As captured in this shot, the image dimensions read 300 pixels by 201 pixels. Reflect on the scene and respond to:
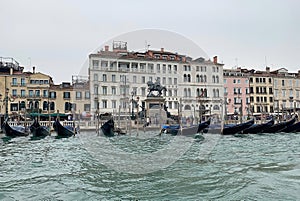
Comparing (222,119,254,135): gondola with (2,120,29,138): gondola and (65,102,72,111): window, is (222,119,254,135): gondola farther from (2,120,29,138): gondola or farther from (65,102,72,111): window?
(65,102,72,111): window

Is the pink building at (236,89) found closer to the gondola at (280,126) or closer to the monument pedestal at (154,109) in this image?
the monument pedestal at (154,109)

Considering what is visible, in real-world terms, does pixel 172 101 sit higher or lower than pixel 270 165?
higher

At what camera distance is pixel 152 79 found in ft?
69.9

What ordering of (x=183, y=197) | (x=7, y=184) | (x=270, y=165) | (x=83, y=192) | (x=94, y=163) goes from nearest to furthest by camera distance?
(x=183, y=197)
(x=83, y=192)
(x=7, y=184)
(x=270, y=165)
(x=94, y=163)

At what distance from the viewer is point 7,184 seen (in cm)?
358

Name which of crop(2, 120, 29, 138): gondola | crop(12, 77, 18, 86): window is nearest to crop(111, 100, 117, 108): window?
crop(12, 77, 18, 86): window

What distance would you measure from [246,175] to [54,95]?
17469 millimetres

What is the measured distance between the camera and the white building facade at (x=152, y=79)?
1956 cm

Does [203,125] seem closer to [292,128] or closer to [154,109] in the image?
[292,128]

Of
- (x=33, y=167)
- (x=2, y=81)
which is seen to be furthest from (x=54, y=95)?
(x=33, y=167)

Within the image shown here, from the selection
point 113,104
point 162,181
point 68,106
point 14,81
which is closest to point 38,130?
point 68,106

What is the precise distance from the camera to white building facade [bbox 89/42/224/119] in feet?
64.2

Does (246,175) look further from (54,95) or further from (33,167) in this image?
(54,95)

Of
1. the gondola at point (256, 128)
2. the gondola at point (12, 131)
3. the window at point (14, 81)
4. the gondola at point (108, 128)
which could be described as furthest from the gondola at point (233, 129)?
the window at point (14, 81)
